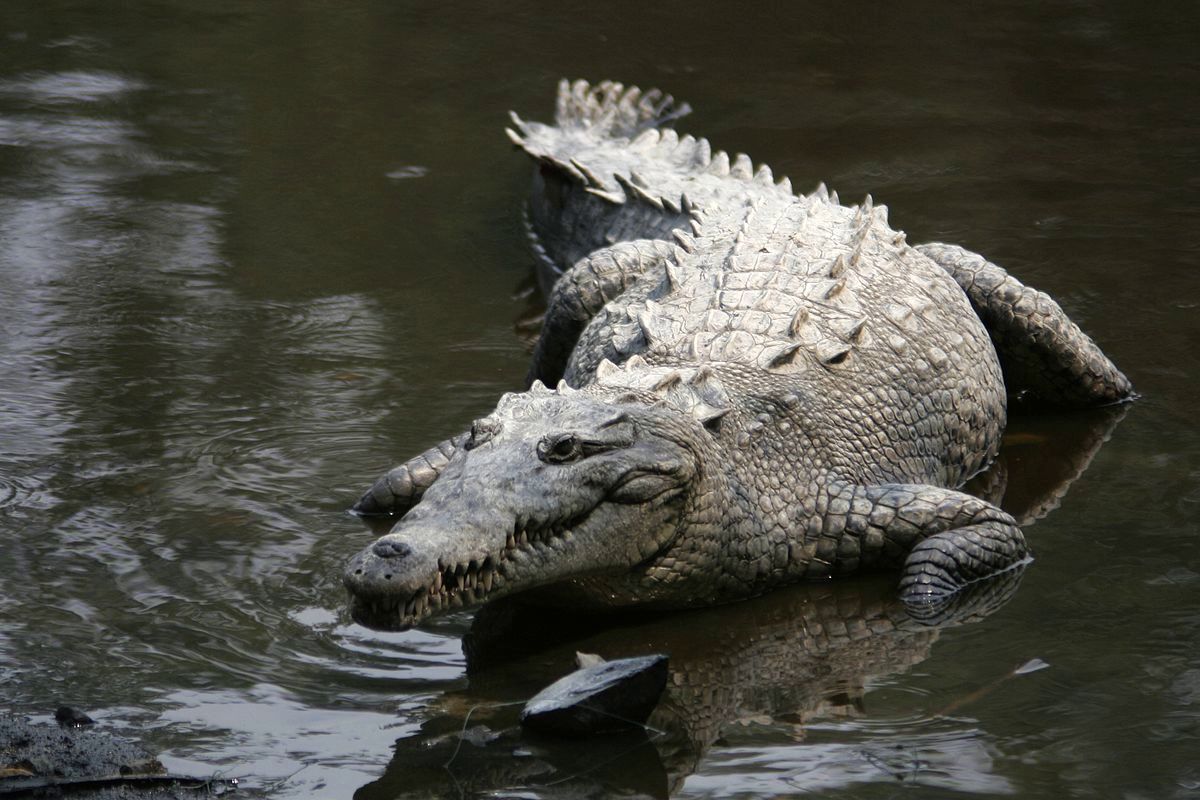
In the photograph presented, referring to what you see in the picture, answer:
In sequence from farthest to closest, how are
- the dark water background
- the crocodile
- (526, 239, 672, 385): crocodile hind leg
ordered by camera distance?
(526, 239, 672, 385): crocodile hind leg < the crocodile < the dark water background

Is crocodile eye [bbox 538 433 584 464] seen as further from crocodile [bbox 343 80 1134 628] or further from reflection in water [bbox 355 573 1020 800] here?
reflection in water [bbox 355 573 1020 800]

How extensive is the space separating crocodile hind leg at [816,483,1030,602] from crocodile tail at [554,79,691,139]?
169 inches

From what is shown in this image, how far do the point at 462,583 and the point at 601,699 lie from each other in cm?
46

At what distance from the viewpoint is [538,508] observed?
357 cm

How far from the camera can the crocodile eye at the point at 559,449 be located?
368 cm

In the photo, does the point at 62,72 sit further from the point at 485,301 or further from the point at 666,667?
the point at 666,667

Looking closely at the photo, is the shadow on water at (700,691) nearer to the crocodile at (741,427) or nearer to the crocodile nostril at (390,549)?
the crocodile at (741,427)

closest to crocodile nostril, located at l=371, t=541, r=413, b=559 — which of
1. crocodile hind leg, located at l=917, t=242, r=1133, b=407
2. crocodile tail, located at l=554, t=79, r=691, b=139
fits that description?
crocodile hind leg, located at l=917, t=242, r=1133, b=407

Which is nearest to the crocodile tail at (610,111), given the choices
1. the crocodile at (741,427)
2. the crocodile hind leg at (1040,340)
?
the crocodile at (741,427)

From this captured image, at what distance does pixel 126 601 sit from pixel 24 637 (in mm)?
294

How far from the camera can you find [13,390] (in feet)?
18.1

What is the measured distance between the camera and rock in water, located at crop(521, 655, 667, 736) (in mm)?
3150

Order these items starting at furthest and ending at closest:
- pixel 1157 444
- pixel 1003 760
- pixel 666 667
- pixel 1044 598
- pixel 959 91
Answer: pixel 959 91 → pixel 1157 444 → pixel 1044 598 → pixel 666 667 → pixel 1003 760

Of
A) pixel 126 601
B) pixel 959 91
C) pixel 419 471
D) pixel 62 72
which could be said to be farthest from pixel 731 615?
pixel 62 72
